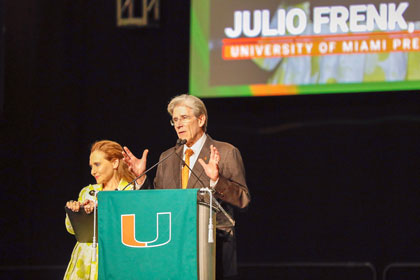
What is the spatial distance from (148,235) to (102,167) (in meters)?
0.99

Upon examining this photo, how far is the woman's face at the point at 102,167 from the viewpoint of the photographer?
3980 millimetres

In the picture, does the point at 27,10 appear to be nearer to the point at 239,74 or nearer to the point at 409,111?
the point at 239,74

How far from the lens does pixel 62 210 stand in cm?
623

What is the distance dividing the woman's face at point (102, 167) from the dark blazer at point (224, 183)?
1.37ft

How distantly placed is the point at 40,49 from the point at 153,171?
153 cm

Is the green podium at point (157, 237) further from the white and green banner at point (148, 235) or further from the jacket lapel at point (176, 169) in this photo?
the jacket lapel at point (176, 169)

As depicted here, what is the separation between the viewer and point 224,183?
3.26 m

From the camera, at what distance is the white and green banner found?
3049 millimetres

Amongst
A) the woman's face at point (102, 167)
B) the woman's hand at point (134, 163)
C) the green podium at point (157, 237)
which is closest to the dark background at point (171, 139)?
the woman's face at point (102, 167)

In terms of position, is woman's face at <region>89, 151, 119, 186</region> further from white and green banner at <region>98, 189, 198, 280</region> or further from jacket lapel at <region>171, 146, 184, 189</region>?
white and green banner at <region>98, 189, 198, 280</region>

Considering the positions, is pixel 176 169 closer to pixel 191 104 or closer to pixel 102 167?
pixel 191 104

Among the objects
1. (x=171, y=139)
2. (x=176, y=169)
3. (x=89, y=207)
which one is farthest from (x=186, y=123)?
(x=171, y=139)

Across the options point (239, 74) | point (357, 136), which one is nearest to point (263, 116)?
point (239, 74)

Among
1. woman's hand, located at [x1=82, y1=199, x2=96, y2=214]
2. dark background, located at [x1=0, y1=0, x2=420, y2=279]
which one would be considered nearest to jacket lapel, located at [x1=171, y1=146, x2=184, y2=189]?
woman's hand, located at [x1=82, y1=199, x2=96, y2=214]
